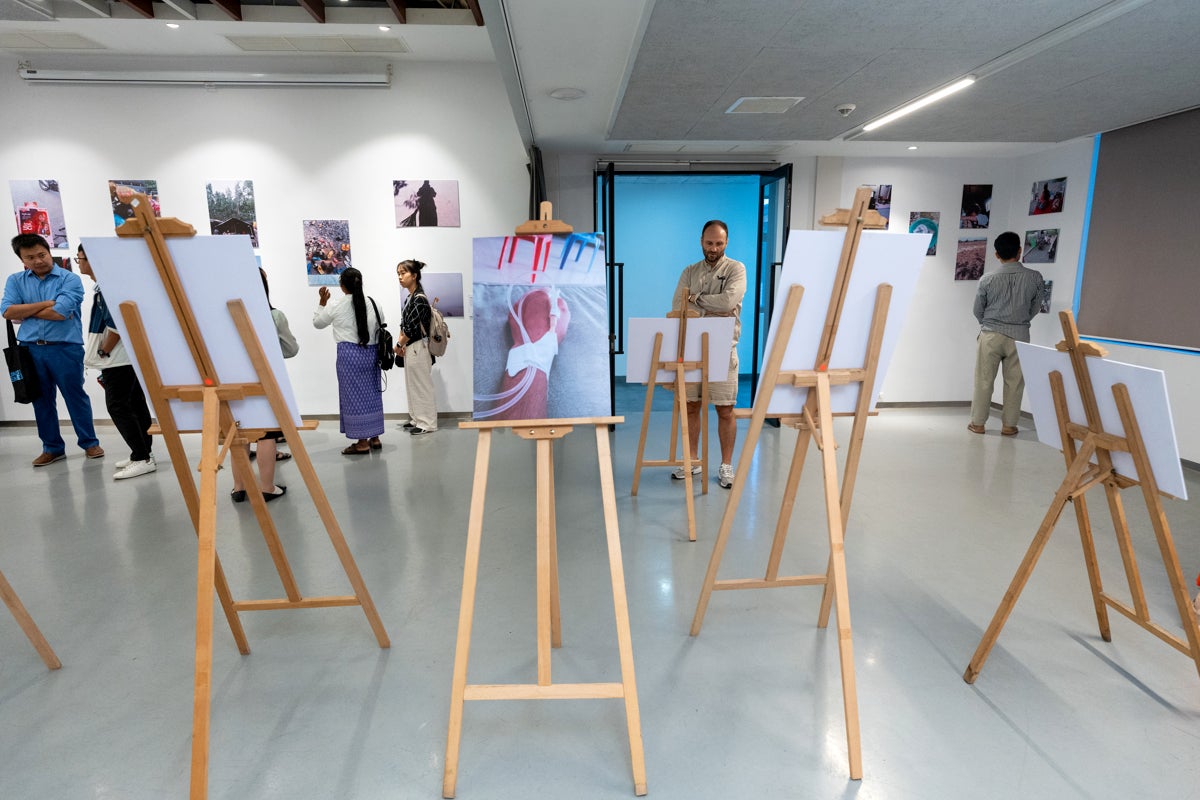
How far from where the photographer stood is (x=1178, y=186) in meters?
4.56

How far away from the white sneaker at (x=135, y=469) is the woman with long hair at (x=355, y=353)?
1321mm

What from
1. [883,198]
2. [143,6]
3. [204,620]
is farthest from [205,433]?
[883,198]

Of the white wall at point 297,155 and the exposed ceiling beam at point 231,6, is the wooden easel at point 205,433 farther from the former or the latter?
the white wall at point 297,155

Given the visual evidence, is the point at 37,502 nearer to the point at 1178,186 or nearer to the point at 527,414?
the point at 527,414

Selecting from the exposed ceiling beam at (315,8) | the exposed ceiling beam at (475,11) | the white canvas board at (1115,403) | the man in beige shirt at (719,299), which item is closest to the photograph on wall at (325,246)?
the exposed ceiling beam at (315,8)

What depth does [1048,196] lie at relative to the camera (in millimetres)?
6035

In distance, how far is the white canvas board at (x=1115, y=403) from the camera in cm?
175

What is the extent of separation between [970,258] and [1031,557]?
5447 mm

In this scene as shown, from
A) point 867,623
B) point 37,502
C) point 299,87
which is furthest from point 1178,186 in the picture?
point 37,502

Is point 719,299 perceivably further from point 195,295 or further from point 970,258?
point 970,258

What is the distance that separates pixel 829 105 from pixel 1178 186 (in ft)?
8.57

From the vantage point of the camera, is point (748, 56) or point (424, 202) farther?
point (424, 202)

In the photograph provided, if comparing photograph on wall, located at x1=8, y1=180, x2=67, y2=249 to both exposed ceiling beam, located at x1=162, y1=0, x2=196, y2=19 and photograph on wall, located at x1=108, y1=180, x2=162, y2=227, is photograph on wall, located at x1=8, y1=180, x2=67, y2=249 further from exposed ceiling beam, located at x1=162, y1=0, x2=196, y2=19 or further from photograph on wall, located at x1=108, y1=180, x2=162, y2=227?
exposed ceiling beam, located at x1=162, y1=0, x2=196, y2=19

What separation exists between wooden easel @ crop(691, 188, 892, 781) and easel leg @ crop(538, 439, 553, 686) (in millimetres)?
626
